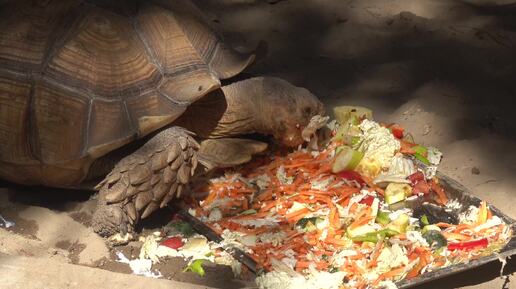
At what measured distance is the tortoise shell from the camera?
3.66 meters

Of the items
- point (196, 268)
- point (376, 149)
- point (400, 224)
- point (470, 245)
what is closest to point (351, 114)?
point (376, 149)

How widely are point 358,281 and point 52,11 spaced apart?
6.25 feet

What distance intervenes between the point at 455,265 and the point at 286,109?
1243 millimetres

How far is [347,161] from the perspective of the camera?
404cm

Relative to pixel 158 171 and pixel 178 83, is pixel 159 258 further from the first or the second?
pixel 178 83

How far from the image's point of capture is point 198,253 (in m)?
3.53

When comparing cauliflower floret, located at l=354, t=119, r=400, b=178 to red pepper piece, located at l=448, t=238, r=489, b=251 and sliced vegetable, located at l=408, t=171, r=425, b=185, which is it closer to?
sliced vegetable, located at l=408, t=171, r=425, b=185

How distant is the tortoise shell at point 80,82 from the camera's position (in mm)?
3660

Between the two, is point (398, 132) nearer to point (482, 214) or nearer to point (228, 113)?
point (482, 214)

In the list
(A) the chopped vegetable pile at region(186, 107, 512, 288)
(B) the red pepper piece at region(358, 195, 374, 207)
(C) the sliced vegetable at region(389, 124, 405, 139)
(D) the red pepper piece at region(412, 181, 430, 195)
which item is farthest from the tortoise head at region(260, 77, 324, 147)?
(D) the red pepper piece at region(412, 181, 430, 195)

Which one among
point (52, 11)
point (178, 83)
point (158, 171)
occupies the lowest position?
Result: point (158, 171)

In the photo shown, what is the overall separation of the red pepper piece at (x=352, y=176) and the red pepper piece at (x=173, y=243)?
0.92m

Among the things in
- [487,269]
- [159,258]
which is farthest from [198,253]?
[487,269]

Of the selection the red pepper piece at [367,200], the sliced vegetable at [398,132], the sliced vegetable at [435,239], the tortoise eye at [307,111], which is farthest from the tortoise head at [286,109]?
the sliced vegetable at [435,239]
